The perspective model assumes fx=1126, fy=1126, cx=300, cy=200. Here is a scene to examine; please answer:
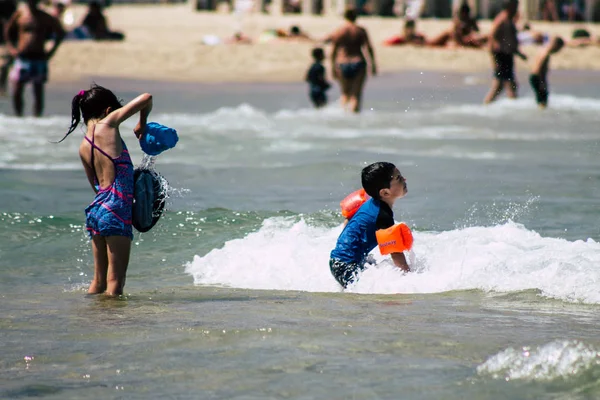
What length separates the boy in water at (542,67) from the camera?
17297 millimetres

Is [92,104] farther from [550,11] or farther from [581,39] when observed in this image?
[550,11]

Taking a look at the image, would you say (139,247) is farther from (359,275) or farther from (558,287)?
(558,287)

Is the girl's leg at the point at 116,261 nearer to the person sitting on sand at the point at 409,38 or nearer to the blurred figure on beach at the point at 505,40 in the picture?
the blurred figure on beach at the point at 505,40

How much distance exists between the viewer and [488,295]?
657 cm

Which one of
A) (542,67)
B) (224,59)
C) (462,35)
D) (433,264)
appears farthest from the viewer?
(462,35)

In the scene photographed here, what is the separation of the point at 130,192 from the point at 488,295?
2160 millimetres

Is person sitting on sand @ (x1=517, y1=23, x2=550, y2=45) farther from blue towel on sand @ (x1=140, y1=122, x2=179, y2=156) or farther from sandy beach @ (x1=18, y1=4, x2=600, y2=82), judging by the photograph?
blue towel on sand @ (x1=140, y1=122, x2=179, y2=156)

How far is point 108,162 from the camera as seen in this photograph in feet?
19.7

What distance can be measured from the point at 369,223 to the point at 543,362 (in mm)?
2034

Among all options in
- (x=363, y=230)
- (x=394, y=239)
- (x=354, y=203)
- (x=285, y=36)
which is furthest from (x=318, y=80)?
(x=285, y=36)

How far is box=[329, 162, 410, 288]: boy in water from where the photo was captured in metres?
6.51

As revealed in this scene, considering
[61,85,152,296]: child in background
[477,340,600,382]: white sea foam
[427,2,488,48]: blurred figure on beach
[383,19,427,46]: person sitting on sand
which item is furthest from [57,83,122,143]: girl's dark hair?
[383,19,427,46]: person sitting on sand

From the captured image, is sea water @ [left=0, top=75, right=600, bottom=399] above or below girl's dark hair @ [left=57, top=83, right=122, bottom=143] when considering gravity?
below

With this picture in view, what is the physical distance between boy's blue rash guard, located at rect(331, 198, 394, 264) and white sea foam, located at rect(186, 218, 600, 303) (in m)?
0.14
